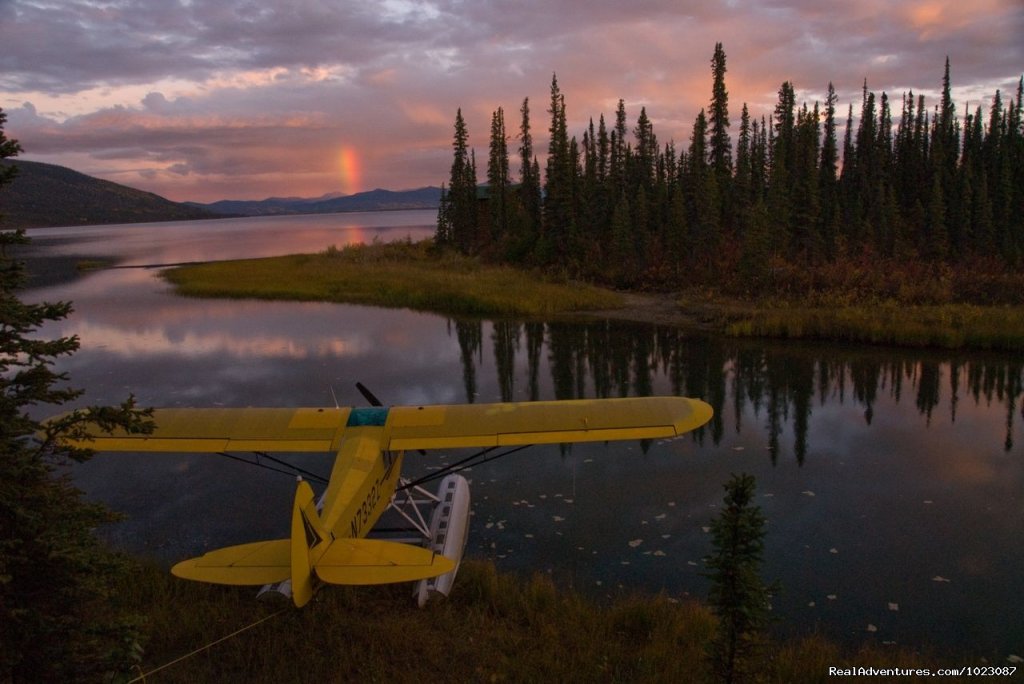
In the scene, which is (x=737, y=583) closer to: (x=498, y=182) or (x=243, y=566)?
(x=243, y=566)

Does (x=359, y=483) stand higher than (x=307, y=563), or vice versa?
(x=359, y=483)

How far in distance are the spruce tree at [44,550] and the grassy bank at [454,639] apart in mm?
1888

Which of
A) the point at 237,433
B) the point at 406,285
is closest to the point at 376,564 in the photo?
the point at 237,433

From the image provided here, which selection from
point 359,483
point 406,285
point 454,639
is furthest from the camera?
point 406,285

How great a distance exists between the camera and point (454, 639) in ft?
22.3

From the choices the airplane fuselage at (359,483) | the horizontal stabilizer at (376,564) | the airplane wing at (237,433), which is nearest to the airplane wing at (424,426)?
the airplane wing at (237,433)

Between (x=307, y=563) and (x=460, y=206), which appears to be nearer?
(x=307, y=563)

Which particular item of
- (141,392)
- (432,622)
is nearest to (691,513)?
(432,622)

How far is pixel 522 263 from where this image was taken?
160 ft

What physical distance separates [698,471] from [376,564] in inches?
302

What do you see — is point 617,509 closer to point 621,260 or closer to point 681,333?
point 681,333

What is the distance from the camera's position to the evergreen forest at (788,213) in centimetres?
3409

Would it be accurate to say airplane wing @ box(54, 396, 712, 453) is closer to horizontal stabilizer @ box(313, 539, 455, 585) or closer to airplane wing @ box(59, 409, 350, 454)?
airplane wing @ box(59, 409, 350, 454)

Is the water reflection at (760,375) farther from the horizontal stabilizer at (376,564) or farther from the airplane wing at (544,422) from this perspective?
the horizontal stabilizer at (376,564)
